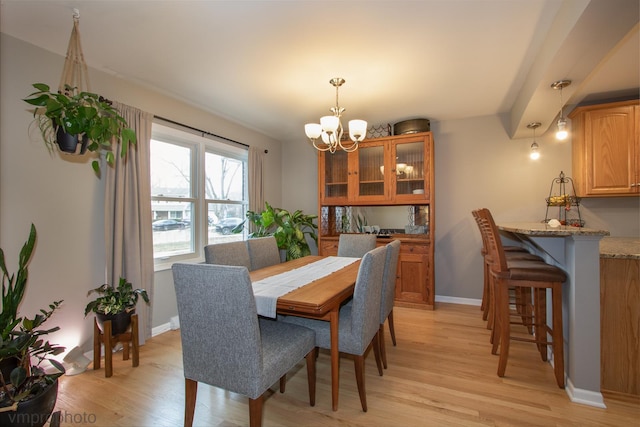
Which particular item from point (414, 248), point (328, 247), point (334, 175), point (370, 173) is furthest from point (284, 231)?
point (414, 248)

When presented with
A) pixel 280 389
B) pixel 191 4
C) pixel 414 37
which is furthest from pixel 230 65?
pixel 280 389

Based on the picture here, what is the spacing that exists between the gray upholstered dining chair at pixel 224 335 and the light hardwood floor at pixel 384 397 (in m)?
0.46

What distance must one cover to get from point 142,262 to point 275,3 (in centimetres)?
237

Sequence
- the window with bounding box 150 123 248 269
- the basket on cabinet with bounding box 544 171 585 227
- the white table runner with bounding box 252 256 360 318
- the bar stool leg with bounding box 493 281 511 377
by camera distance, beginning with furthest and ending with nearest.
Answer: the basket on cabinet with bounding box 544 171 585 227
the window with bounding box 150 123 248 269
the bar stool leg with bounding box 493 281 511 377
the white table runner with bounding box 252 256 360 318

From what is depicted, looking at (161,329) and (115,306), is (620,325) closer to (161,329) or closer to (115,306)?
(115,306)

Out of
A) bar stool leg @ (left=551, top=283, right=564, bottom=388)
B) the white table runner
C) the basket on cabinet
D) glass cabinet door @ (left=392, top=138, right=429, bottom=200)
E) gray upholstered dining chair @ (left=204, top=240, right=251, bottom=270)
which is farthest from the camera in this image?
glass cabinet door @ (left=392, top=138, right=429, bottom=200)

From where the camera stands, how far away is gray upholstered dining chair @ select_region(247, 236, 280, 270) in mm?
2727

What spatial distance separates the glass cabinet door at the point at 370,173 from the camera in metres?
3.90

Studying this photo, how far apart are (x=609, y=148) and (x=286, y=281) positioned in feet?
11.4

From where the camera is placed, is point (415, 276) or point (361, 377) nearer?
point (361, 377)

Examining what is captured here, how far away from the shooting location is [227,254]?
7.89 feet

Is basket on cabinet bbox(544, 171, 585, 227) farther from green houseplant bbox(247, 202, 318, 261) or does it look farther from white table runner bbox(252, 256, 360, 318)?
green houseplant bbox(247, 202, 318, 261)

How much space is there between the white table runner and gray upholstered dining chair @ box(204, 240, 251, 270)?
1.60 ft

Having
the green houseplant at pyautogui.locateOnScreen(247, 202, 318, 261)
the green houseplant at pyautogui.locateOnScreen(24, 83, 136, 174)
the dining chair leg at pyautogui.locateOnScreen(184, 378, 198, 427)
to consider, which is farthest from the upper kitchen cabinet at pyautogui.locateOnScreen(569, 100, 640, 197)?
the green houseplant at pyautogui.locateOnScreen(24, 83, 136, 174)
